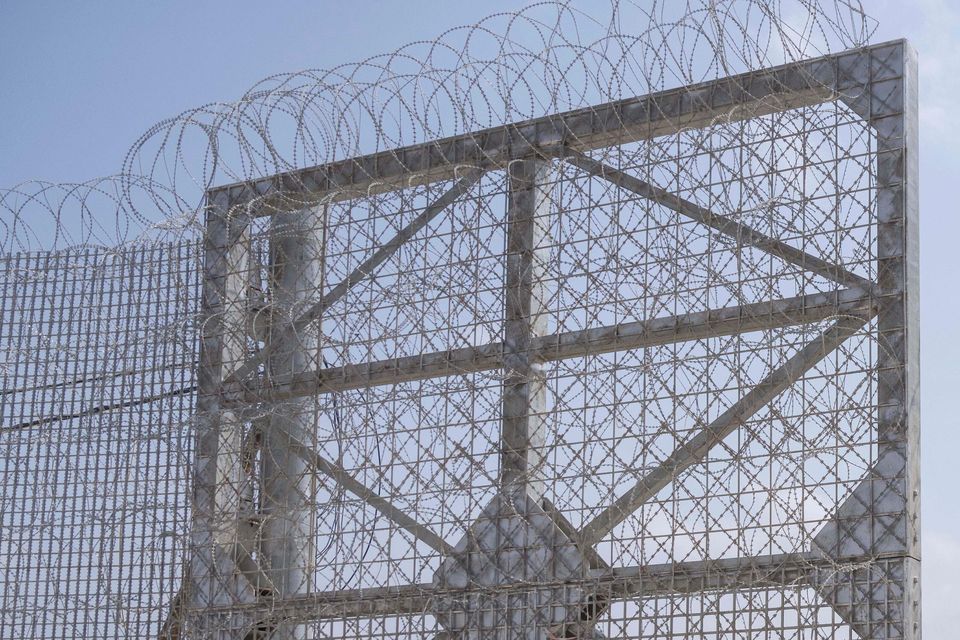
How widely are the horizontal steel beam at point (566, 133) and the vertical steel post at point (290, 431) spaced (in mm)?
272

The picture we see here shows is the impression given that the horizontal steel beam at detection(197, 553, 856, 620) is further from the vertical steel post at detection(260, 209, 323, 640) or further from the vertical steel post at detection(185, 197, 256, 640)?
the vertical steel post at detection(185, 197, 256, 640)

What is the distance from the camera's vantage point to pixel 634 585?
8.70m

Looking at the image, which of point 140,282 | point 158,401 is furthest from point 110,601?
point 140,282

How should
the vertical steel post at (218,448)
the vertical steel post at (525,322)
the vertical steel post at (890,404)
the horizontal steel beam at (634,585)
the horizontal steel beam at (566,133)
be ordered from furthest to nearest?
the vertical steel post at (218,448) < the vertical steel post at (525,322) < the horizontal steel beam at (566,133) < the horizontal steel beam at (634,585) < the vertical steel post at (890,404)

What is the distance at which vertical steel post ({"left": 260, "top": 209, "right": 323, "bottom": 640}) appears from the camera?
10.1 metres

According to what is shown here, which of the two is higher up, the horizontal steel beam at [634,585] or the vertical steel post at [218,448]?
the vertical steel post at [218,448]

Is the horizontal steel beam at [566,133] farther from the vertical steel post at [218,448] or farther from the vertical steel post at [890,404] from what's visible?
the vertical steel post at [218,448]

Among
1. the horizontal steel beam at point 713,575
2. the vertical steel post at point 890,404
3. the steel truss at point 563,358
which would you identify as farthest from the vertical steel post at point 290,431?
the vertical steel post at point 890,404

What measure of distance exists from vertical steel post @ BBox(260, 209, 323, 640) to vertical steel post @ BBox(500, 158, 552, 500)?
1.46 meters

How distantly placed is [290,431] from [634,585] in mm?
2814

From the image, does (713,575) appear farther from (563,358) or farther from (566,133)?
(566,133)

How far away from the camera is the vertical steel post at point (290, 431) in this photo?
10070 millimetres

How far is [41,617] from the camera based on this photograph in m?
10.6

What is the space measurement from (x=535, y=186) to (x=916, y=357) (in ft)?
8.59
